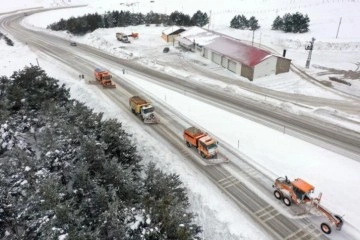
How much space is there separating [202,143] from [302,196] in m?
10.8

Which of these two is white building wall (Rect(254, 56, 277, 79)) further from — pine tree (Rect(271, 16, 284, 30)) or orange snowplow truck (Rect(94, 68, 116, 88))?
pine tree (Rect(271, 16, 284, 30))

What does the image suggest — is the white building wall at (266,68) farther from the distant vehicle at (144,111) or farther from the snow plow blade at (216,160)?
the snow plow blade at (216,160)

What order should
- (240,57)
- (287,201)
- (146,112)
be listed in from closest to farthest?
(287,201) → (146,112) → (240,57)

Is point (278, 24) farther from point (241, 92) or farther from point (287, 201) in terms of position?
point (287, 201)

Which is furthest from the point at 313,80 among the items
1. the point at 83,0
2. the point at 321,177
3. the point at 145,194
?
the point at 83,0

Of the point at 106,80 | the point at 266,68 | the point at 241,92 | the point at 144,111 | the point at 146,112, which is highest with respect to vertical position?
the point at 144,111

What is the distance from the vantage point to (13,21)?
107 meters

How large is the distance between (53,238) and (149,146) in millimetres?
16719

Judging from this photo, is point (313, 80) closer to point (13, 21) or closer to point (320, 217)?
point (320, 217)

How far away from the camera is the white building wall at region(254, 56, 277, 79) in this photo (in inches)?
2323

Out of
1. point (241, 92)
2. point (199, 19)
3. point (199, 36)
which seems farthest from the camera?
point (199, 19)

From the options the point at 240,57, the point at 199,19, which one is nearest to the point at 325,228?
the point at 240,57

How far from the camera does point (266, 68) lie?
60.3 meters

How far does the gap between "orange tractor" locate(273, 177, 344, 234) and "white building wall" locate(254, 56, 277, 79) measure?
36.8 metres
